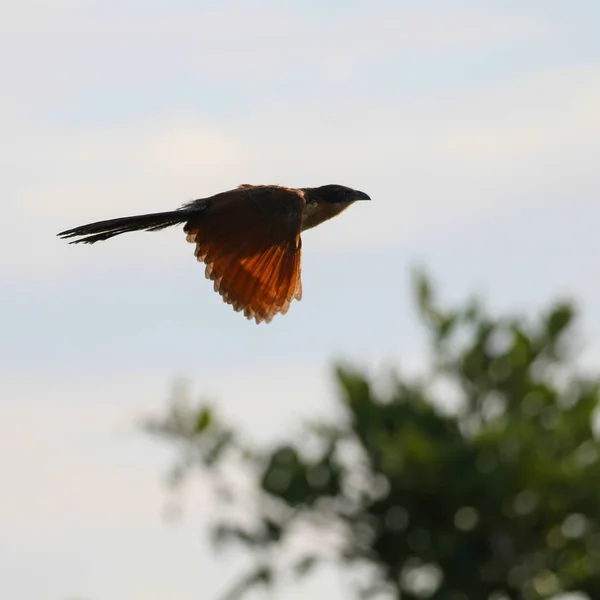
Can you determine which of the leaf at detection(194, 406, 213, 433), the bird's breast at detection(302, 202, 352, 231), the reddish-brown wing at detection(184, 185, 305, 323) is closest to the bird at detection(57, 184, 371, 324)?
A: the reddish-brown wing at detection(184, 185, 305, 323)

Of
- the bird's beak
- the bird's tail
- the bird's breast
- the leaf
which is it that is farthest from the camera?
the leaf

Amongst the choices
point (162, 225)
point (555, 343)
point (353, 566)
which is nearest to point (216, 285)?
point (162, 225)

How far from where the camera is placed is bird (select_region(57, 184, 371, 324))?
14.8 metres

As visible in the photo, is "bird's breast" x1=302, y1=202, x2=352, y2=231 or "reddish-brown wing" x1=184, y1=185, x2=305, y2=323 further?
"bird's breast" x1=302, y1=202, x2=352, y2=231

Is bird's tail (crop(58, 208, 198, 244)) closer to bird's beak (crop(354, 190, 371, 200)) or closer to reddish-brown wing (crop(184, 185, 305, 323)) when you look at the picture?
reddish-brown wing (crop(184, 185, 305, 323))

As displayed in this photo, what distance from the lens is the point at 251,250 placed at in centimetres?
1501

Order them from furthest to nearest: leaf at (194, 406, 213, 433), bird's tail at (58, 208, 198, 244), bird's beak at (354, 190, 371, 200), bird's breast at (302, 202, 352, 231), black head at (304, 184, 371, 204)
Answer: leaf at (194, 406, 213, 433), bird's beak at (354, 190, 371, 200), black head at (304, 184, 371, 204), bird's breast at (302, 202, 352, 231), bird's tail at (58, 208, 198, 244)

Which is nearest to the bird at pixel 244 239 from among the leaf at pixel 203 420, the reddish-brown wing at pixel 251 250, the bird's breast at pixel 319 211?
the reddish-brown wing at pixel 251 250

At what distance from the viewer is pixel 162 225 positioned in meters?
14.9

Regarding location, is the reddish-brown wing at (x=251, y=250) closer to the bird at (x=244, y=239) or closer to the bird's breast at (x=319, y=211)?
the bird at (x=244, y=239)

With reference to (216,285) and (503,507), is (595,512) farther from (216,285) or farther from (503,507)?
(216,285)

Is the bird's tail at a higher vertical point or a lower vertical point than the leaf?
higher

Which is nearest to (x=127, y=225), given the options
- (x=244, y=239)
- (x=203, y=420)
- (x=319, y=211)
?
(x=244, y=239)

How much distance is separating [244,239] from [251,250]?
89 millimetres
